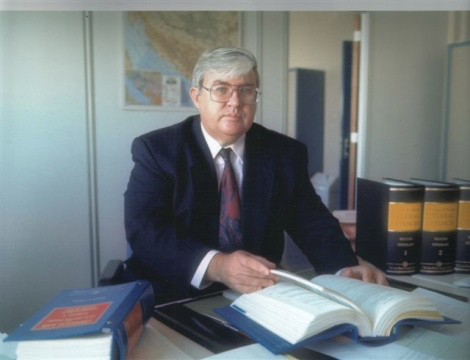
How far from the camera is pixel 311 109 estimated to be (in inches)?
95.9

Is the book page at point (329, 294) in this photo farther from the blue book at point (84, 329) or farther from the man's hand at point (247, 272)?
the blue book at point (84, 329)

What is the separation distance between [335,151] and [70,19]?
2334 millimetres

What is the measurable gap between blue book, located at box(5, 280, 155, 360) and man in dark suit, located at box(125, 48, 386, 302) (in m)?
0.31

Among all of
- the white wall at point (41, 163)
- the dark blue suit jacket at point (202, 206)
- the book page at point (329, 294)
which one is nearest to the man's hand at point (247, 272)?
the book page at point (329, 294)

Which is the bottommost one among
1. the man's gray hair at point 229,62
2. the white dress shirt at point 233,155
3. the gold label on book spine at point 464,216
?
the gold label on book spine at point 464,216

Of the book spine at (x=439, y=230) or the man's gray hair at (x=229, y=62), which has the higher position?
the man's gray hair at (x=229, y=62)

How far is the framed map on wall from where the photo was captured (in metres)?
1.32

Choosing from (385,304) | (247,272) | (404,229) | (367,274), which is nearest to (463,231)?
(404,229)

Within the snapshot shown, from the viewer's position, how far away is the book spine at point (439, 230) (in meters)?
1.10

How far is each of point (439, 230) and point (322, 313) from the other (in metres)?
0.63

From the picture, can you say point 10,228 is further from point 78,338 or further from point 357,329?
point 357,329

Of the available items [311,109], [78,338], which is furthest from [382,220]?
[311,109]

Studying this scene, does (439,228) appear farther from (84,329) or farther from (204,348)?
(84,329)

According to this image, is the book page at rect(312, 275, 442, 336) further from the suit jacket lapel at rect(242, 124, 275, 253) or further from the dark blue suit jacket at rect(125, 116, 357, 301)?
the suit jacket lapel at rect(242, 124, 275, 253)
